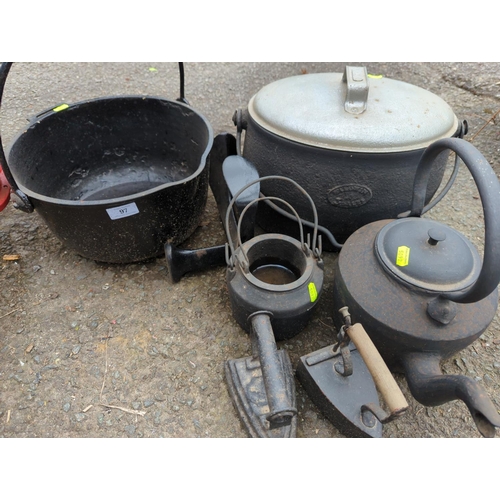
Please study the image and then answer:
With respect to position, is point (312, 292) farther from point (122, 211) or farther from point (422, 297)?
point (122, 211)

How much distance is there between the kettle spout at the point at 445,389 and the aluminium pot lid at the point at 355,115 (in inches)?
35.4

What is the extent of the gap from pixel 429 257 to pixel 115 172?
207cm

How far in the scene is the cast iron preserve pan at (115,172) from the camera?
162 cm

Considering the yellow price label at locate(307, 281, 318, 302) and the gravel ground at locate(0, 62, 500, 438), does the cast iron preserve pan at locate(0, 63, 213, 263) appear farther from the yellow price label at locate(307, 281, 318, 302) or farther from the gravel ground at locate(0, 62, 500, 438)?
the yellow price label at locate(307, 281, 318, 302)

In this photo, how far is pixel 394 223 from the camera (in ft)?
4.89

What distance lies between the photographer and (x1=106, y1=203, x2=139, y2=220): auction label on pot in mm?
1579

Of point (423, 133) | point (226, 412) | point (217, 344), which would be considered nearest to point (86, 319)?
point (217, 344)

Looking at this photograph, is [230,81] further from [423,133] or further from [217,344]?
[217,344]

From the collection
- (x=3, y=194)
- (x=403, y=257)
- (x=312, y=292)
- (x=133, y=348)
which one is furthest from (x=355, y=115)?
(x=3, y=194)

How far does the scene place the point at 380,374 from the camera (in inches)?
43.7

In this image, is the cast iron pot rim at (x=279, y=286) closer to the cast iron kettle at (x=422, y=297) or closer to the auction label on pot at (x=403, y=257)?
the cast iron kettle at (x=422, y=297)

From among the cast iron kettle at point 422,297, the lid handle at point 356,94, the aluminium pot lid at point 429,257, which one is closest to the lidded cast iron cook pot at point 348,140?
the lid handle at point 356,94

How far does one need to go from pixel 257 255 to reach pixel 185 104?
3.52 feet

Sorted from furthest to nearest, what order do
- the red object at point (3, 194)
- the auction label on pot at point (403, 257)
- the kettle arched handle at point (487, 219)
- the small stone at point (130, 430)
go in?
the red object at point (3, 194) < the small stone at point (130, 430) < the auction label on pot at point (403, 257) < the kettle arched handle at point (487, 219)
